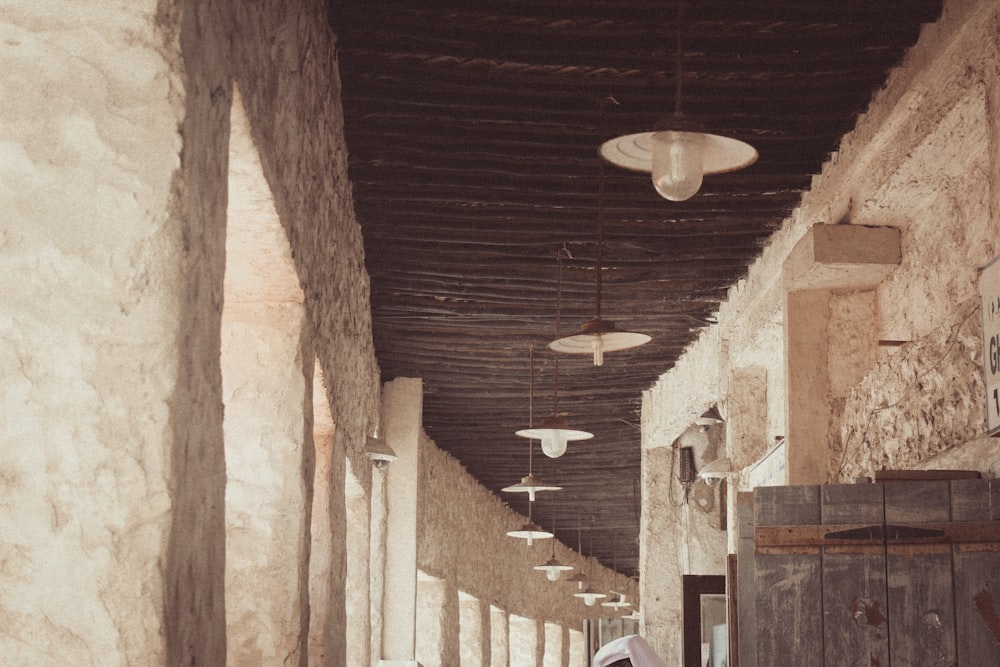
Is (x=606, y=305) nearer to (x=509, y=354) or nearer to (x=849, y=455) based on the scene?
(x=509, y=354)

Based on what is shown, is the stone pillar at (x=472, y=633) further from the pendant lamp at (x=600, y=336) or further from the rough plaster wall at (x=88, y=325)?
the rough plaster wall at (x=88, y=325)

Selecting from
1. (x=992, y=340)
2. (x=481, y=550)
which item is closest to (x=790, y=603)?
(x=992, y=340)

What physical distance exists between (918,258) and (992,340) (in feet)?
7.38

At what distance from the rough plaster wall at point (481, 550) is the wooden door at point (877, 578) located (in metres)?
7.95

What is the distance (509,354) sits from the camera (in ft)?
37.7

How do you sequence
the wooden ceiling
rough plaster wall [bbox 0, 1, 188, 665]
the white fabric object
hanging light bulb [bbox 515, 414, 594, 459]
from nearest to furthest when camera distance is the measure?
rough plaster wall [bbox 0, 1, 188, 665] < the white fabric object < the wooden ceiling < hanging light bulb [bbox 515, 414, 594, 459]

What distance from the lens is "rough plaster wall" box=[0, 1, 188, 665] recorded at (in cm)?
225

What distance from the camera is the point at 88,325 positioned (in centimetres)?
232

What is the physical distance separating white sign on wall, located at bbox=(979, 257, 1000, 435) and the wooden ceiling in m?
1.64

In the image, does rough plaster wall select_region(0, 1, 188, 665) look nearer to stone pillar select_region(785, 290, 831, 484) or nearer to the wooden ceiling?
the wooden ceiling

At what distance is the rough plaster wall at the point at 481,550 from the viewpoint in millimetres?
14078

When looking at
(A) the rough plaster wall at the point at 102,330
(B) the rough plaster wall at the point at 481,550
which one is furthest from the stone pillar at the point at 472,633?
(A) the rough plaster wall at the point at 102,330

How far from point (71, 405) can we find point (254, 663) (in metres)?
2.68

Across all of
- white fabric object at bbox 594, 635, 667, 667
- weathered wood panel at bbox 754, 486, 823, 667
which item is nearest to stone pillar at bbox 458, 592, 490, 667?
white fabric object at bbox 594, 635, 667, 667
